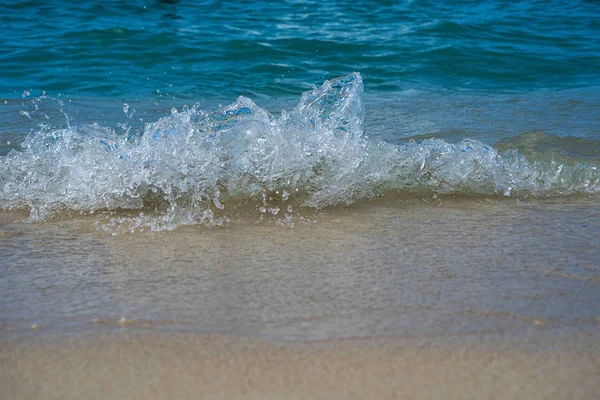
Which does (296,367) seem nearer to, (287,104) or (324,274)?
(324,274)

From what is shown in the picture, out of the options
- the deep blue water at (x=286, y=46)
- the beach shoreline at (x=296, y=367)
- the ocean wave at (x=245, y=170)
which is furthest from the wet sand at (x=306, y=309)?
the deep blue water at (x=286, y=46)

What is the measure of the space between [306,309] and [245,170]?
124 cm

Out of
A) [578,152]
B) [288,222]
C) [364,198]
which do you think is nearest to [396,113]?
[578,152]

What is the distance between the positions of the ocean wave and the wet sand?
0.78 ft

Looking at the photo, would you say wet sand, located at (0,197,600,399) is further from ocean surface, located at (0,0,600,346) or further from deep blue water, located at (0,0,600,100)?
deep blue water, located at (0,0,600,100)

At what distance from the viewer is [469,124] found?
4.34 meters

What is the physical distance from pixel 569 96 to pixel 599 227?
3.04 m

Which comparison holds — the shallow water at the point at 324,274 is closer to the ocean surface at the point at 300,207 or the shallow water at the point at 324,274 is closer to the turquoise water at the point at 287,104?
the ocean surface at the point at 300,207

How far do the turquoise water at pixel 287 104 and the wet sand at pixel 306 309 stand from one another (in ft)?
1.18

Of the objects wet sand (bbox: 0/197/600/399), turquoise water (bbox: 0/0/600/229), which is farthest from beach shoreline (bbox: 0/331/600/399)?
turquoise water (bbox: 0/0/600/229)

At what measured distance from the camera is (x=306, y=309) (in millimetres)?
1837

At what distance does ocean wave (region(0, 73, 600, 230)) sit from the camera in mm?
2830

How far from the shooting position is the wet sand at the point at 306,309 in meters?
1.53

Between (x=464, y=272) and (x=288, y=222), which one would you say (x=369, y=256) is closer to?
(x=464, y=272)
